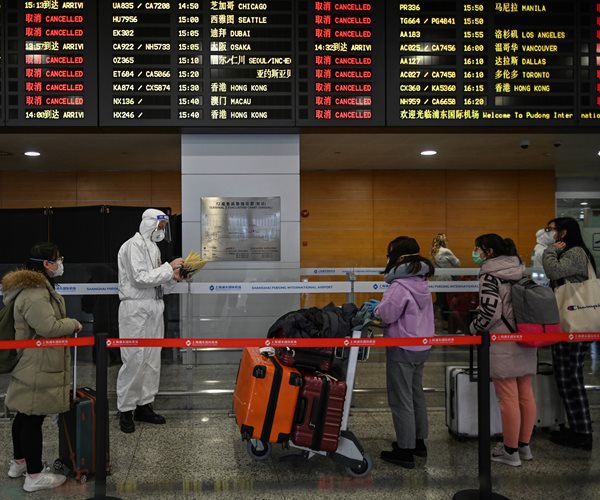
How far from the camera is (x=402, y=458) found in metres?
3.59

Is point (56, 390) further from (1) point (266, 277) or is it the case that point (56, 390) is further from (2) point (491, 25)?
(2) point (491, 25)

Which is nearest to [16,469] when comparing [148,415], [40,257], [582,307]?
[148,415]

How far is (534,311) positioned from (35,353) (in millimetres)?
2911

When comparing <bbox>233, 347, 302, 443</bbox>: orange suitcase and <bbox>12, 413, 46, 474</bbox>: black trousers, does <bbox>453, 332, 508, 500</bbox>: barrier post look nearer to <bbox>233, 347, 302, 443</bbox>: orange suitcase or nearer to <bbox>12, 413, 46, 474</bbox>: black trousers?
<bbox>233, 347, 302, 443</bbox>: orange suitcase

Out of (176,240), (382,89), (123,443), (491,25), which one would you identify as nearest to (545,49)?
(491,25)

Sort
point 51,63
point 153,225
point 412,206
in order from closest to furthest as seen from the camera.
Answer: point 153,225, point 51,63, point 412,206

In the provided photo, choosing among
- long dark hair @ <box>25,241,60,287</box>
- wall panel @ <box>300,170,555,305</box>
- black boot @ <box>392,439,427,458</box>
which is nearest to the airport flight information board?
long dark hair @ <box>25,241,60,287</box>

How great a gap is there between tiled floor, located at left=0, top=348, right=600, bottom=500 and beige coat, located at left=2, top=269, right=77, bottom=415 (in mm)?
531

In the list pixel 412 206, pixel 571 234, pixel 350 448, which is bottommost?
pixel 350 448

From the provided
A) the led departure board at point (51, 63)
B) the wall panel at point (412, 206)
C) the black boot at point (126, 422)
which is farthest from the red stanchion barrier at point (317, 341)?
the wall panel at point (412, 206)

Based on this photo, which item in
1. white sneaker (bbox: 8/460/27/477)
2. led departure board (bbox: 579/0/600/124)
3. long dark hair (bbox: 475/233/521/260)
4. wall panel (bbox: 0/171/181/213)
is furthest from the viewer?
wall panel (bbox: 0/171/181/213)

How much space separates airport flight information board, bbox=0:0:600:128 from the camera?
17.8 ft

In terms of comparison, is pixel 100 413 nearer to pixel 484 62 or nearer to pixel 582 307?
pixel 582 307

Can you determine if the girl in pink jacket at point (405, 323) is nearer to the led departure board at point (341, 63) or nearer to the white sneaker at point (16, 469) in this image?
the white sneaker at point (16, 469)
